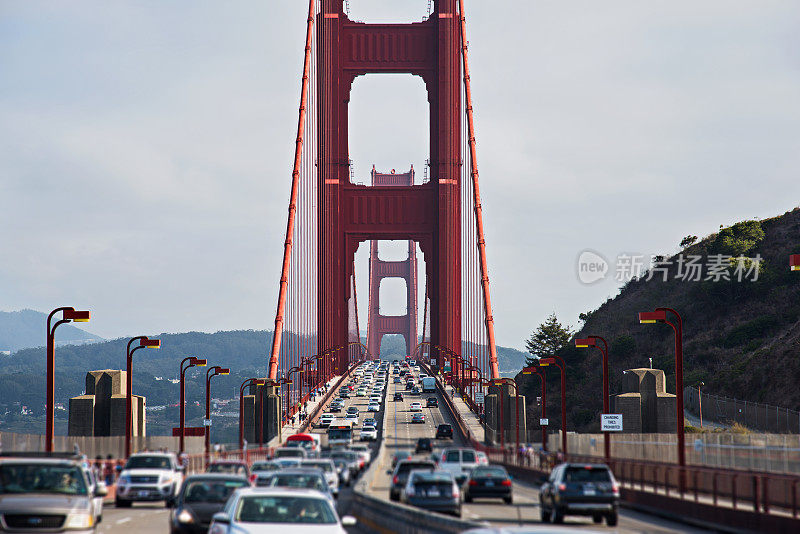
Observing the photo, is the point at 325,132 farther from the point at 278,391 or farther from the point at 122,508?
the point at 122,508

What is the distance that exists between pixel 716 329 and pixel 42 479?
359ft

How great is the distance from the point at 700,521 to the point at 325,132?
91866 mm

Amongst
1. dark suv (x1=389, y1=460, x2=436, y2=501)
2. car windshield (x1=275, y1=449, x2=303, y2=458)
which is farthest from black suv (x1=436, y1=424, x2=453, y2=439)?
dark suv (x1=389, y1=460, x2=436, y2=501)

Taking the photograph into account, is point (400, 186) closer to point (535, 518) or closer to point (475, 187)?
point (475, 187)

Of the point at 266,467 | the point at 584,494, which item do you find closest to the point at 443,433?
the point at 266,467

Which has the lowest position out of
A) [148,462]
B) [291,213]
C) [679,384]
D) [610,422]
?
[148,462]

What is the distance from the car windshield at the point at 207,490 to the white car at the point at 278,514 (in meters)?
5.97

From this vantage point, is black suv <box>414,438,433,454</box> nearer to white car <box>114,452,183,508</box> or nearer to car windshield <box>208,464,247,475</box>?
car windshield <box>208,464,247,475</box>

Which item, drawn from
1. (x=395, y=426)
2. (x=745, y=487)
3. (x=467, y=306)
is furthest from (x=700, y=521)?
(x=467, y=306)

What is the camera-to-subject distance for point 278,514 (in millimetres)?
15430

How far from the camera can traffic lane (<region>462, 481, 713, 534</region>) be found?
26.3 metres

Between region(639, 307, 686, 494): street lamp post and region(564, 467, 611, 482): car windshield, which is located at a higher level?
region(639, 307, 686, 494): street lamp post

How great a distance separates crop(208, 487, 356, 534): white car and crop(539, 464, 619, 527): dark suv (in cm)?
1227

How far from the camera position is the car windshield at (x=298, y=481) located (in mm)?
24188
